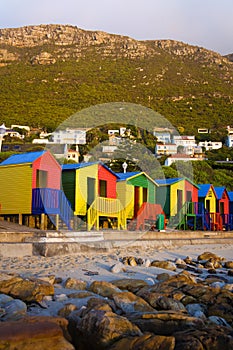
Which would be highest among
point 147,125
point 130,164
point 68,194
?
point 147,125

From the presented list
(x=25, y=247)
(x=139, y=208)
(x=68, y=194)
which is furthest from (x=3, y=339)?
(x=139, y=208)

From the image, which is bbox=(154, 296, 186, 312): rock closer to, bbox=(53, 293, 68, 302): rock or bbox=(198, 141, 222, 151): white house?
bbox=(53, 293, 68, 302): rock

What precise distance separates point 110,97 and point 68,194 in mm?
75796

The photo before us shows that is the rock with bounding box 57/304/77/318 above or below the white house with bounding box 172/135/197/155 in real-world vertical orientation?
below

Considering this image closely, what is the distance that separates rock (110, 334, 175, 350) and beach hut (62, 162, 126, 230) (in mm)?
12735

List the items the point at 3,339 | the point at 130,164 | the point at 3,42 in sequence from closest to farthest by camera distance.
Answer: the point at 3,339 < the point at 130,164 < the point at 3,42

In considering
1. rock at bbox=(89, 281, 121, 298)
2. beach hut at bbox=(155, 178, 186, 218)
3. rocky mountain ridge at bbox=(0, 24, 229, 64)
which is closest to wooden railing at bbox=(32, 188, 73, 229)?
rock at bbox=(89, 281, 121, 298)

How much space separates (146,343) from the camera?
439cm

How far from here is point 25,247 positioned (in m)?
10.5

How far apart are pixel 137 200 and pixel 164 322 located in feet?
57.6

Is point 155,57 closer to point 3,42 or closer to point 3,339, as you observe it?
point 3,42

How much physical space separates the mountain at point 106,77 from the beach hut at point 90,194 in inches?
2550

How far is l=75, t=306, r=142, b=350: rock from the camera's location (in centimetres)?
469

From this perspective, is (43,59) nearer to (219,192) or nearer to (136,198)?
(219,192)
